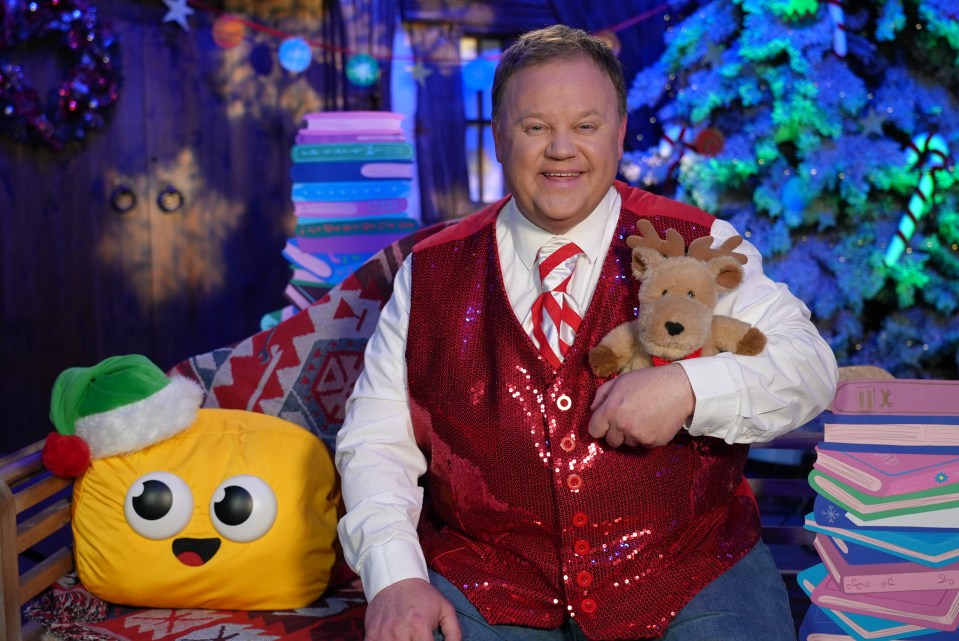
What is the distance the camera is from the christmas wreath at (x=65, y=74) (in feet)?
14.8

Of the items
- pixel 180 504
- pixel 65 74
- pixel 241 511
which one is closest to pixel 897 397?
pixel 241 511

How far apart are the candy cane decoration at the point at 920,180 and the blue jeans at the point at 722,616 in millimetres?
2682

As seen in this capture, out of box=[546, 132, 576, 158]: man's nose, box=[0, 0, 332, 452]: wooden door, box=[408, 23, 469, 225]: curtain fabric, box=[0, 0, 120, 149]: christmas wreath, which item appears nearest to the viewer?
box=[546, 132, 576, 158]: man's nose

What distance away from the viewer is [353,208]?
3848 millimetres

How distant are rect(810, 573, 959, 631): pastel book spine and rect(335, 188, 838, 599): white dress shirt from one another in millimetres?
280

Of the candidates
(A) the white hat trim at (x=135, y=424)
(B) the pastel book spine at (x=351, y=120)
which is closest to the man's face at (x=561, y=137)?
(A) the white hat trim at (x=135, y=424)

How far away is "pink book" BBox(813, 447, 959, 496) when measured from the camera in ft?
4.63

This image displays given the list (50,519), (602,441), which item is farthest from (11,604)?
(602,441)

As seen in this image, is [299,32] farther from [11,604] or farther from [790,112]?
[11,604]

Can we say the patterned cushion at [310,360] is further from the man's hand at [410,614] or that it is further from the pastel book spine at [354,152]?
the pastel book spine at [354,152]

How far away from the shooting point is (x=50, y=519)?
6.17 ft

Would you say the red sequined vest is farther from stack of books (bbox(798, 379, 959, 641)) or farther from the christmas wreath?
the christmas wreath

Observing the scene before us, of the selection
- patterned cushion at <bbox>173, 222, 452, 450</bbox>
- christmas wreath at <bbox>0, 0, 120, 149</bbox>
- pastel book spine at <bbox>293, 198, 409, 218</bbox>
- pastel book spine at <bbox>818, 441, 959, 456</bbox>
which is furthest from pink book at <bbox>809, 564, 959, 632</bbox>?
christmas wreath at <bbox>0, 0, 120, 149</bbox>

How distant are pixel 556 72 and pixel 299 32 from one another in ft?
12.6
